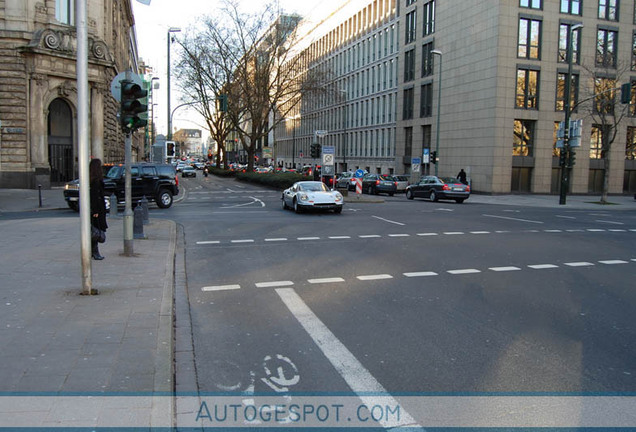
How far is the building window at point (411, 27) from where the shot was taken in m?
53.4

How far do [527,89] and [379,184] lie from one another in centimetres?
→ 1318

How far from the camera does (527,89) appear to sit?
41.1 m

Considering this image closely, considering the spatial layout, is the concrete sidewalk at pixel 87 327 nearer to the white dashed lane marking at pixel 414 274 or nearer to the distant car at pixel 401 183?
the white dashed lane marking at pixel 414 274

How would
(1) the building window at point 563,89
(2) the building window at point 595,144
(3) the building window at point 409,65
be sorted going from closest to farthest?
1. (1) the building window at point 563,89
2. (2) the building window at point 595,144
3. (3) the building window at point 409,65

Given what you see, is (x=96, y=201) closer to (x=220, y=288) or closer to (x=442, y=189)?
(x=220, y=288)

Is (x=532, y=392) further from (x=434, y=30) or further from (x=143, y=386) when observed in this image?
(x=434, y=30)

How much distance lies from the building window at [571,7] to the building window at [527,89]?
5.34 m

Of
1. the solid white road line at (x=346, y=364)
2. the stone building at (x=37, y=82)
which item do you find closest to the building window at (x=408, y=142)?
the stone building at (x=37, y=82)

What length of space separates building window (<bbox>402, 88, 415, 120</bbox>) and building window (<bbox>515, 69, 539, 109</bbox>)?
1383 centimetres

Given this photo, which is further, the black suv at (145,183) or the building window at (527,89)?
the building window at (527,89)

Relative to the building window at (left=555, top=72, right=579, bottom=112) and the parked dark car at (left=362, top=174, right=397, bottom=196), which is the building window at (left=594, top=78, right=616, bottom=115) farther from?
the parked dark car at (left=362, top=174, right=397, bottom=196)

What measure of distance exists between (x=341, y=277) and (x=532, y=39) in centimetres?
3831

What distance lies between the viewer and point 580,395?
4.43 meters

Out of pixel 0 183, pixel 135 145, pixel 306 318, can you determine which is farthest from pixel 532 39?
pixel 135 145
